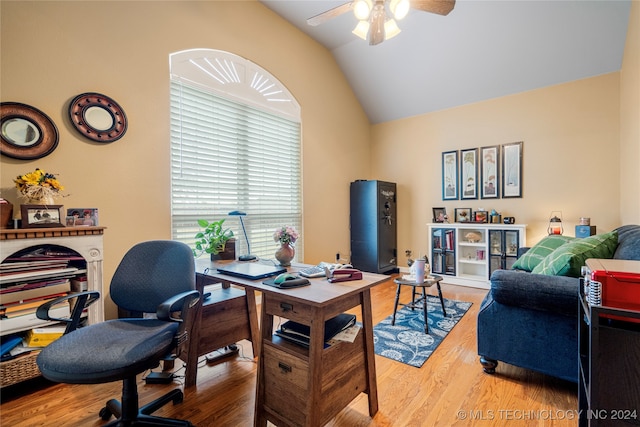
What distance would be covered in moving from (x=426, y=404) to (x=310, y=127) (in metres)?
3.47

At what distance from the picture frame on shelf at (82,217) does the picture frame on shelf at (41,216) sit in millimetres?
125

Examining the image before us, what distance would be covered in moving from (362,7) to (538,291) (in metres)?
2.27

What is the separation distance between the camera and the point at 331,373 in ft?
4.42

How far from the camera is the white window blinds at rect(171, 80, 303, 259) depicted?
2754 mm

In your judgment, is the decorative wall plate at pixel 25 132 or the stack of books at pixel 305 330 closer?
the stack of books at pixel 305 330

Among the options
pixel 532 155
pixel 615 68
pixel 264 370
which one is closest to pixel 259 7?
pixel 264 370

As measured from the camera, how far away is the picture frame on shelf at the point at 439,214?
446 cm

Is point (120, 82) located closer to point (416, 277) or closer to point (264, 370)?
point (264, 370)

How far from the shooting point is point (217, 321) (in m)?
2.02

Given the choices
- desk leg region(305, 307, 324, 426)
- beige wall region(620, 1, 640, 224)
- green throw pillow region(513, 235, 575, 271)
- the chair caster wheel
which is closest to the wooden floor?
the chair caster wheel

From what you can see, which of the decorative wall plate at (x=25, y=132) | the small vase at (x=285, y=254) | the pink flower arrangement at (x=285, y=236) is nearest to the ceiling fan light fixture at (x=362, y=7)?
the pink flower arrangement at (x=285, y=236)

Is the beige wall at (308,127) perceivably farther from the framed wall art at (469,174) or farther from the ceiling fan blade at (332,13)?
the ceiling fan blade at (332,13)

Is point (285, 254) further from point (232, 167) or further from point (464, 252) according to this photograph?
point (464, 252)

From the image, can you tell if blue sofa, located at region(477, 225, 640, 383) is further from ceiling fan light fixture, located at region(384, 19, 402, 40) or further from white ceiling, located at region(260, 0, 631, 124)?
white ceiling, located at region(260, 0, 631, 124)
